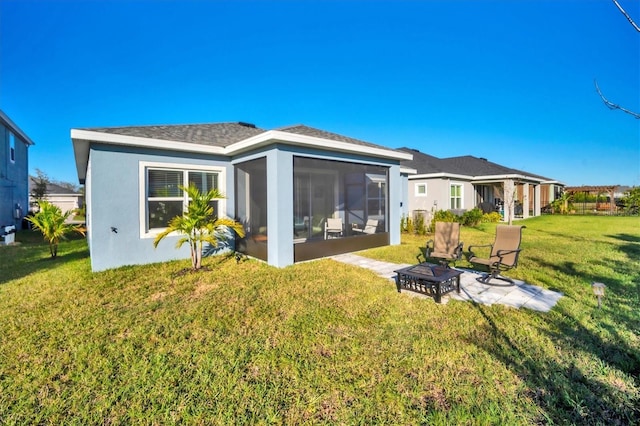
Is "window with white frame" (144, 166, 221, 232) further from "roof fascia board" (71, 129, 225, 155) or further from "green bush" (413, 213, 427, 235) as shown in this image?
"green bush" (413, 213, 427, 235)

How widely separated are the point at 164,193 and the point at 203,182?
44.1 inches

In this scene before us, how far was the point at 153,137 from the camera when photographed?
766 cm

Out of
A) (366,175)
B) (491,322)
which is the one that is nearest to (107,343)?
(491,322)

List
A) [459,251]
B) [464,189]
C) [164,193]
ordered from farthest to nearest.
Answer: [464,189] → [164,193] → [459,251]

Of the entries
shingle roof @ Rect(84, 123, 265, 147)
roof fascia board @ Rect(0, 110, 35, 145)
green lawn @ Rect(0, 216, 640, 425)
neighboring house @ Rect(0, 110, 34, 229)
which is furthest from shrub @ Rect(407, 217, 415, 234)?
roof fascia board @ Rect(0, 110, 35, 145)

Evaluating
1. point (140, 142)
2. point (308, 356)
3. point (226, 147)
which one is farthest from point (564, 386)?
point (140, 142)

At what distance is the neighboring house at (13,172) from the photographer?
16.2 m

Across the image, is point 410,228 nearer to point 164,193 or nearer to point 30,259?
point 164,193

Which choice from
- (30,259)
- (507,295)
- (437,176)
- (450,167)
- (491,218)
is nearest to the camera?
(507,295)

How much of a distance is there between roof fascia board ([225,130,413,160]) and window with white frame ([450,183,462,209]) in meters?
12.2

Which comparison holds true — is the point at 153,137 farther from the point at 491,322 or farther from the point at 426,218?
the point at 426,218

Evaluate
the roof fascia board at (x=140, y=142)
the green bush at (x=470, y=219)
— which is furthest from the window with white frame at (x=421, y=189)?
the roof fascia board at (x=140, y=142)

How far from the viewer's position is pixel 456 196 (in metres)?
20.4

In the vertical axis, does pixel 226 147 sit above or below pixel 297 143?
above
